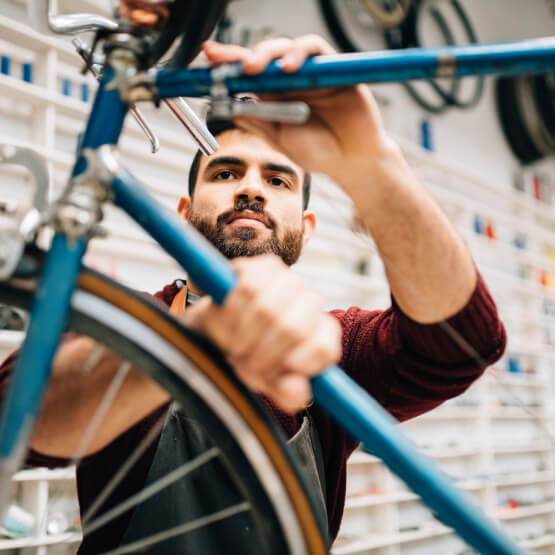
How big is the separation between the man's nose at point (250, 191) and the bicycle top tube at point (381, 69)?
0.50 m

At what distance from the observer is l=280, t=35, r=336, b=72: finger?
15.7 inches

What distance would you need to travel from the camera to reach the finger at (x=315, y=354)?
0.33m

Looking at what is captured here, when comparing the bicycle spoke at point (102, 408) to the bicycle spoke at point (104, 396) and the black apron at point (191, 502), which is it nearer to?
the bicycle spoke at point (104, 396)

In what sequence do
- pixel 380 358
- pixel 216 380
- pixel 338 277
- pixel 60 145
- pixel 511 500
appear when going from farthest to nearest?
pixel 511 500, pixel 338 277, pixel 60 145, pixel 380 358, pixel 216 380

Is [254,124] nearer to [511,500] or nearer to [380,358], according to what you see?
[380,358]

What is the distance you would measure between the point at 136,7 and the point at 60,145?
3.54 ft

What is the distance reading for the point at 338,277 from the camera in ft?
5.85

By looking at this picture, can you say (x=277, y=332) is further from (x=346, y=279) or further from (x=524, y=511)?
(x=524, y=511)

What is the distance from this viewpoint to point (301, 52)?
406 millimetres

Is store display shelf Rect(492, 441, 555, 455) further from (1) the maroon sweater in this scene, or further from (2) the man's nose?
(2) the man's nose

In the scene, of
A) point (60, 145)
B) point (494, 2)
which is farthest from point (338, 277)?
point (494, 2)

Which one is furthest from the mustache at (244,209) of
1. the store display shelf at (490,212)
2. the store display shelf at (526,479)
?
the store display shelf at (526,479)

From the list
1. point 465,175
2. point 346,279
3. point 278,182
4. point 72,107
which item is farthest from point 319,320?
point 465,175

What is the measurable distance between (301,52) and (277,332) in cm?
24
